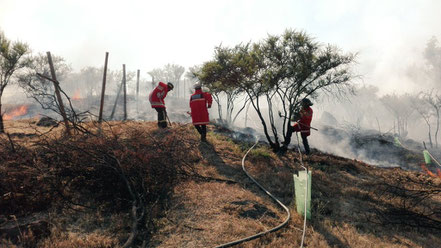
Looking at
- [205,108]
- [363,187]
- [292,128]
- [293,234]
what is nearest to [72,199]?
[293,234]

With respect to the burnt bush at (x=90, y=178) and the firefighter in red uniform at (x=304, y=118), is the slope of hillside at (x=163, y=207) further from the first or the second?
the firefighter in red uniform at (x=304, y=118)

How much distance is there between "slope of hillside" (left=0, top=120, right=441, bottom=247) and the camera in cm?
317

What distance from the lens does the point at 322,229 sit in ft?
12.0

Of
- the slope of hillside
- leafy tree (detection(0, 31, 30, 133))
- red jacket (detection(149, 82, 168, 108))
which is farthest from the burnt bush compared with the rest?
leafy tree (detection(0, 31, 30, 133))

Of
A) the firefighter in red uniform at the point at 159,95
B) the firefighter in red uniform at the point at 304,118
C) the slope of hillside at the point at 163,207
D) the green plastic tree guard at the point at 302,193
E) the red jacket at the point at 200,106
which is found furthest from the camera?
the firefighter in red uniform at the point at 159,95

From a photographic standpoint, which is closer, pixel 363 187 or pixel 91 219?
pixel 91 219

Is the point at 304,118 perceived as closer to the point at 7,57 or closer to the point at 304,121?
the point at 304,121

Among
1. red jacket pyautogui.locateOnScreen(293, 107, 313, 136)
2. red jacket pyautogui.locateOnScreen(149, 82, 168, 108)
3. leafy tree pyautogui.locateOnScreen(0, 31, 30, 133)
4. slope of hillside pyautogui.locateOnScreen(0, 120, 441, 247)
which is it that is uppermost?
leafy tree pyautogui.locateOnScreen(0, 31, 30, 133)

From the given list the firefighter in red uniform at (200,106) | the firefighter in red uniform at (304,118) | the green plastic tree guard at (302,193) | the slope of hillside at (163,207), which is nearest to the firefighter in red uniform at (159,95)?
the firefighter in red uniform at (200,106)

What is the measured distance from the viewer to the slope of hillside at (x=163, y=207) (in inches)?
125

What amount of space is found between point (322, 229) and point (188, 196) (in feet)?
7.32

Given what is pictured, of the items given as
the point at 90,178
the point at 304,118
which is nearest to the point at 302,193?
the point at 90,178

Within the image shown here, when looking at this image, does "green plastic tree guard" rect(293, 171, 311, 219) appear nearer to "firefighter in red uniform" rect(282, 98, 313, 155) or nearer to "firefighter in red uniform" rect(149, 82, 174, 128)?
"firefighter in red uniform" rect(282, 98, 313, 155)

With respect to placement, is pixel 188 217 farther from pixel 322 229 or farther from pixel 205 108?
pixel 205 108
